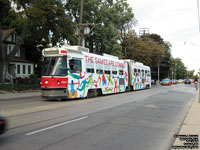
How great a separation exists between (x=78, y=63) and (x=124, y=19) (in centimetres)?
3960

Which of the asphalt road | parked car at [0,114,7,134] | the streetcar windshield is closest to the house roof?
the streetcar windshield

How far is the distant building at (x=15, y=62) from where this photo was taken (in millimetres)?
42875

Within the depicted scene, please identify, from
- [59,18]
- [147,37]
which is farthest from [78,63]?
[147,37]

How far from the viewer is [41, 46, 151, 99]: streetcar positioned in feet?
50.2

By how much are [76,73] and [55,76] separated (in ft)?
5.62

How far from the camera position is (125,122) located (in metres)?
8.79

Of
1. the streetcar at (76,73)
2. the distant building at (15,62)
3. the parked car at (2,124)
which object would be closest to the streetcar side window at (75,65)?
the streetcar at (76,73)

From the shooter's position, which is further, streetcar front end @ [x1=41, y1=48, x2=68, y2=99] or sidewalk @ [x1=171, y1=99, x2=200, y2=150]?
streetcar front end @ [x1=41, y1=48, x2=68, y2=99]

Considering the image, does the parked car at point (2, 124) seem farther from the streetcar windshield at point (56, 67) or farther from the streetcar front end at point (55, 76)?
the streetcar windshield at point (56, 67)

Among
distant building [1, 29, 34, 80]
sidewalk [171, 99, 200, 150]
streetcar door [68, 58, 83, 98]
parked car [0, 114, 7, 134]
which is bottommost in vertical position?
sidewalk [171, 99, 200, 150]

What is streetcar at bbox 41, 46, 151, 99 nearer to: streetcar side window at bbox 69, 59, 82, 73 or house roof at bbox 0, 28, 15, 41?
streetcar side window at bbox 69, 59, 82, 73

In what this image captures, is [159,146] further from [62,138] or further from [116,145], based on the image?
[62,138]

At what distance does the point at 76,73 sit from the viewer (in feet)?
53.9

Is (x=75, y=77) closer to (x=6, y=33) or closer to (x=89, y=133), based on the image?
(x=89, y=133)
